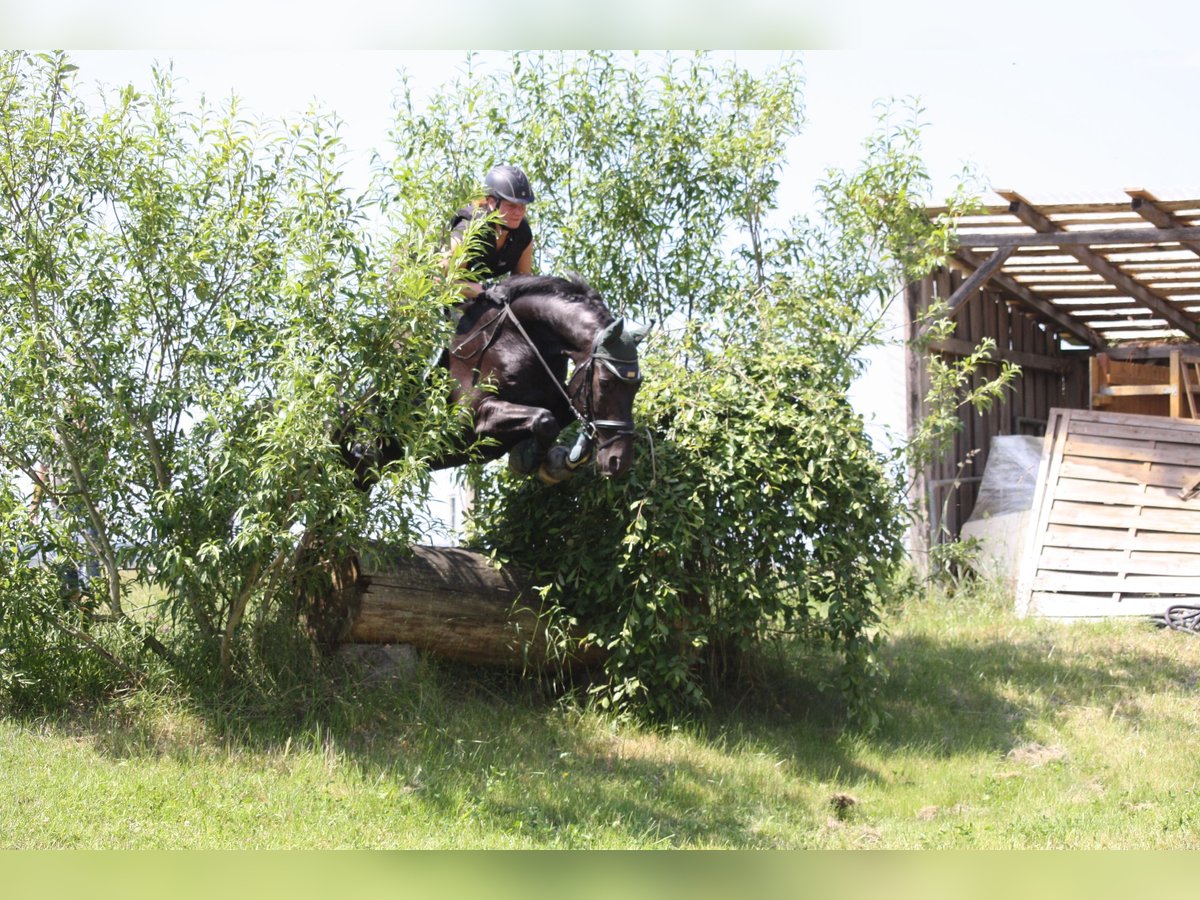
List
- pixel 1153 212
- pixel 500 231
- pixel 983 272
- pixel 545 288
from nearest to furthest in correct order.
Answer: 1. pixel 545 288
2. pixel 500 231
3. pixel 1153 212
4. pixel 983 272

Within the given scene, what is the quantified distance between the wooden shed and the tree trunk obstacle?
4650 mm

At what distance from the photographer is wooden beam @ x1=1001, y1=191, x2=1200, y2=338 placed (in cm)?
1151

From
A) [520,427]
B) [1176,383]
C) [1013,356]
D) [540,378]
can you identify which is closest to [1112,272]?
[1176,383]

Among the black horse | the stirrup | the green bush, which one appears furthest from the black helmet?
the stirrup

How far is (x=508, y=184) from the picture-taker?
7.23m

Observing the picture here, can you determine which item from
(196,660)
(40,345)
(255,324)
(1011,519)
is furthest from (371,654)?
(1011,519)

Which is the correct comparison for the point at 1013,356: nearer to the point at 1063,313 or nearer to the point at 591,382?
the point at 1063,313

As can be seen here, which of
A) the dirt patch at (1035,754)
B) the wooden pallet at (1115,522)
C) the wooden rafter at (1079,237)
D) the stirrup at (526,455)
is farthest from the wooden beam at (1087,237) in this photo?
the stirrup at (526,455)

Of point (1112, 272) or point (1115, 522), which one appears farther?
point (1112, 272)

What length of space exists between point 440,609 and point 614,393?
1980mm

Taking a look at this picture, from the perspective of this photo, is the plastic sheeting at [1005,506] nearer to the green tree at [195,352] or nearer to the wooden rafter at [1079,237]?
the wooden rafter at [1079,237]

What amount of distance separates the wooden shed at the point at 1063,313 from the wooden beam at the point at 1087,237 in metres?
0.01

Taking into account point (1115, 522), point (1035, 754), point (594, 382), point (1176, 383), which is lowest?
point (1035, 754)

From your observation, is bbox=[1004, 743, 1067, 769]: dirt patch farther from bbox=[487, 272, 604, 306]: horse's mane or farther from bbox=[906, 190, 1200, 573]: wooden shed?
bbox=[487, 272, 604, 306]: horse's mane
